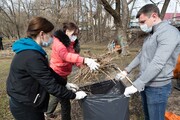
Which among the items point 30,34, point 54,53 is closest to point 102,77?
point 54,53

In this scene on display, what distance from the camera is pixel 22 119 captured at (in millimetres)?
2203

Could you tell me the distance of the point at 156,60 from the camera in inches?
80.8

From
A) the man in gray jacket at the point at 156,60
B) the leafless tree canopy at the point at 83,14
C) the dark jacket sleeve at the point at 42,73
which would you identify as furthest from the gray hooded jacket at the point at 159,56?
the leafless tree canopy at the point at 83,14

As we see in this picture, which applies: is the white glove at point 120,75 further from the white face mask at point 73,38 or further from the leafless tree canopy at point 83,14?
the leafless tree canopy at point 83,14

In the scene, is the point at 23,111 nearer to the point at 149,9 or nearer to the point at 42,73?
the point at 42,73

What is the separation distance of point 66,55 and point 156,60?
121 centimetres

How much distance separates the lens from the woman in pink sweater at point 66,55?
2.77m

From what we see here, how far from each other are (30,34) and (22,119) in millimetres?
836

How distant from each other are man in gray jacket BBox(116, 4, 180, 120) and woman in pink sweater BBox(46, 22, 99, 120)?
68 centimetres

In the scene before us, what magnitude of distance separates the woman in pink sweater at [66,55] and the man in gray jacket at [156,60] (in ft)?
2.22

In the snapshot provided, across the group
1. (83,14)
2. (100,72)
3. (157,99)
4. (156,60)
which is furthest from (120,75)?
(83,14)

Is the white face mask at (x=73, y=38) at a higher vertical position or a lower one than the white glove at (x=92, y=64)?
higher

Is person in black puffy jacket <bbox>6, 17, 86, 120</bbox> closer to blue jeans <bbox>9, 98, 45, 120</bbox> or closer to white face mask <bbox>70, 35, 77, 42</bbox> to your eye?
blue jeans <bbox>9, 98, 45, 120</bbox>

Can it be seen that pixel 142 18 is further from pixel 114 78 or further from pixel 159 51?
pixel 114 78
